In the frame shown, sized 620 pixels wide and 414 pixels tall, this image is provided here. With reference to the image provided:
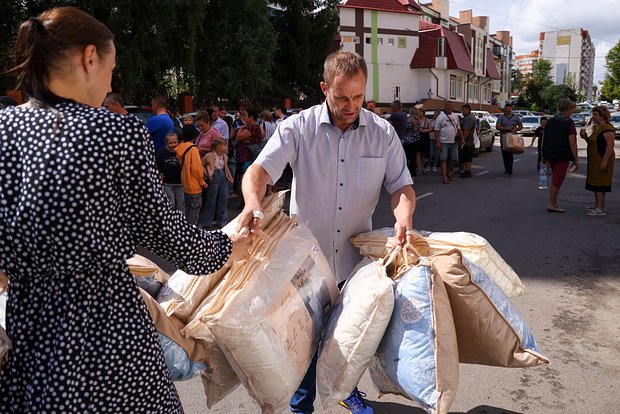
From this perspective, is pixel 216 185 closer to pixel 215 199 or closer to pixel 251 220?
pixel 215 199

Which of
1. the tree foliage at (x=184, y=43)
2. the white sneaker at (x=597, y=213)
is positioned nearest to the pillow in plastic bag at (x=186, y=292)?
the white sneaker at (x=597, y=213)

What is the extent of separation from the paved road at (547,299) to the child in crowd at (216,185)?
2637mm

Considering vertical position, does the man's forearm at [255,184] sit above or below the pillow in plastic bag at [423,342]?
above

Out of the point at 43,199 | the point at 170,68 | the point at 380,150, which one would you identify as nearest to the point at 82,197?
the point at 43,199

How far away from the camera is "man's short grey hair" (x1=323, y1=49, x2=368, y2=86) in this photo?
2660mm

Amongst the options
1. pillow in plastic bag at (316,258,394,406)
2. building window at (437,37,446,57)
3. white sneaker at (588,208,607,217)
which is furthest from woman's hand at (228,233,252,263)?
building window at (437,37,446,57)

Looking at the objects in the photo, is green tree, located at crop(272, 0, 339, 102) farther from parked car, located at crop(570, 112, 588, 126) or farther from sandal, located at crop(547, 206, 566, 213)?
parked car, located at crop(570, 112, 588, 126)

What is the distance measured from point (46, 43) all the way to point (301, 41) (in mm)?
27340

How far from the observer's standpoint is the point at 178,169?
26.4 ft

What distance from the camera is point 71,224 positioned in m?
1.45

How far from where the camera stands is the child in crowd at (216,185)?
29.0 feet

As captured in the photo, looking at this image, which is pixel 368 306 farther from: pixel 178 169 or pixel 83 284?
pixel 178 169

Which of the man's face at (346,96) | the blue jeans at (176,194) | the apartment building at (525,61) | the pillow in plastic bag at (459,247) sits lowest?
the blue jeans at (176,194)

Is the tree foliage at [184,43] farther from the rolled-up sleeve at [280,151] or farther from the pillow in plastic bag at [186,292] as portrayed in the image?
the pillow in plastic bag at [186,292]
